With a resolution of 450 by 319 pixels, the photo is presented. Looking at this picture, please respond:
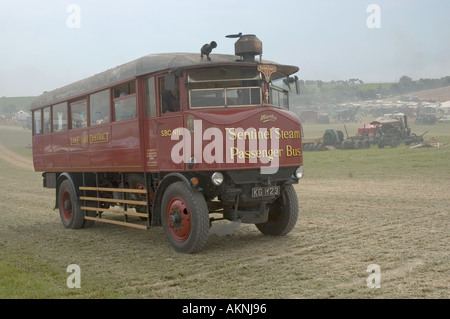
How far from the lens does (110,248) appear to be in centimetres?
877

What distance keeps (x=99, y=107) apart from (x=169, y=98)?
2619 mm

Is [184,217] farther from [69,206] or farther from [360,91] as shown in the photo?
[360,91]

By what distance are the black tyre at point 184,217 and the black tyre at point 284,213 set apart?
1.79 meters

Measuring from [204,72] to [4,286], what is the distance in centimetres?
419

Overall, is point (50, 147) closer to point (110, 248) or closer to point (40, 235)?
point (40, 235)

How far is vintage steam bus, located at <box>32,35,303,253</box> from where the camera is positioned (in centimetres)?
774

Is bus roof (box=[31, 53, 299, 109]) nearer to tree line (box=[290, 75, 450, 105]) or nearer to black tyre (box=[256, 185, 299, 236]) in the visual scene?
black tyre (box=[256, 185, 299, 236])

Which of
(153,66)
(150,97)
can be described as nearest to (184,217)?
(150,97)

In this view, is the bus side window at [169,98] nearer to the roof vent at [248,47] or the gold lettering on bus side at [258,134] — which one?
the gold lettering on bus side at [258,134]

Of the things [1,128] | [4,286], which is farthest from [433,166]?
[1,128]

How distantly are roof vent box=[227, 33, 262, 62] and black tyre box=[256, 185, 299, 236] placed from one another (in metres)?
2.34

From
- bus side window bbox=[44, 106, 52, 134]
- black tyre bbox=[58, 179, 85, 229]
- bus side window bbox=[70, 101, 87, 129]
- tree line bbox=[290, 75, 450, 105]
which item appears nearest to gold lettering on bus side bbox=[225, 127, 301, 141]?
bus side window bbox=[70, 101, 87, 129]

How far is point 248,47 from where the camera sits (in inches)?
329
